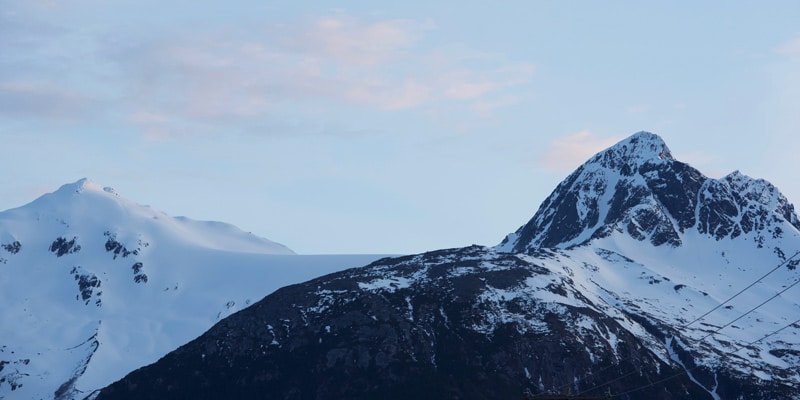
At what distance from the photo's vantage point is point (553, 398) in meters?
189

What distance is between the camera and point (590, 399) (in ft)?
624

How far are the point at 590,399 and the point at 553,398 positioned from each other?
5994 millimetres
